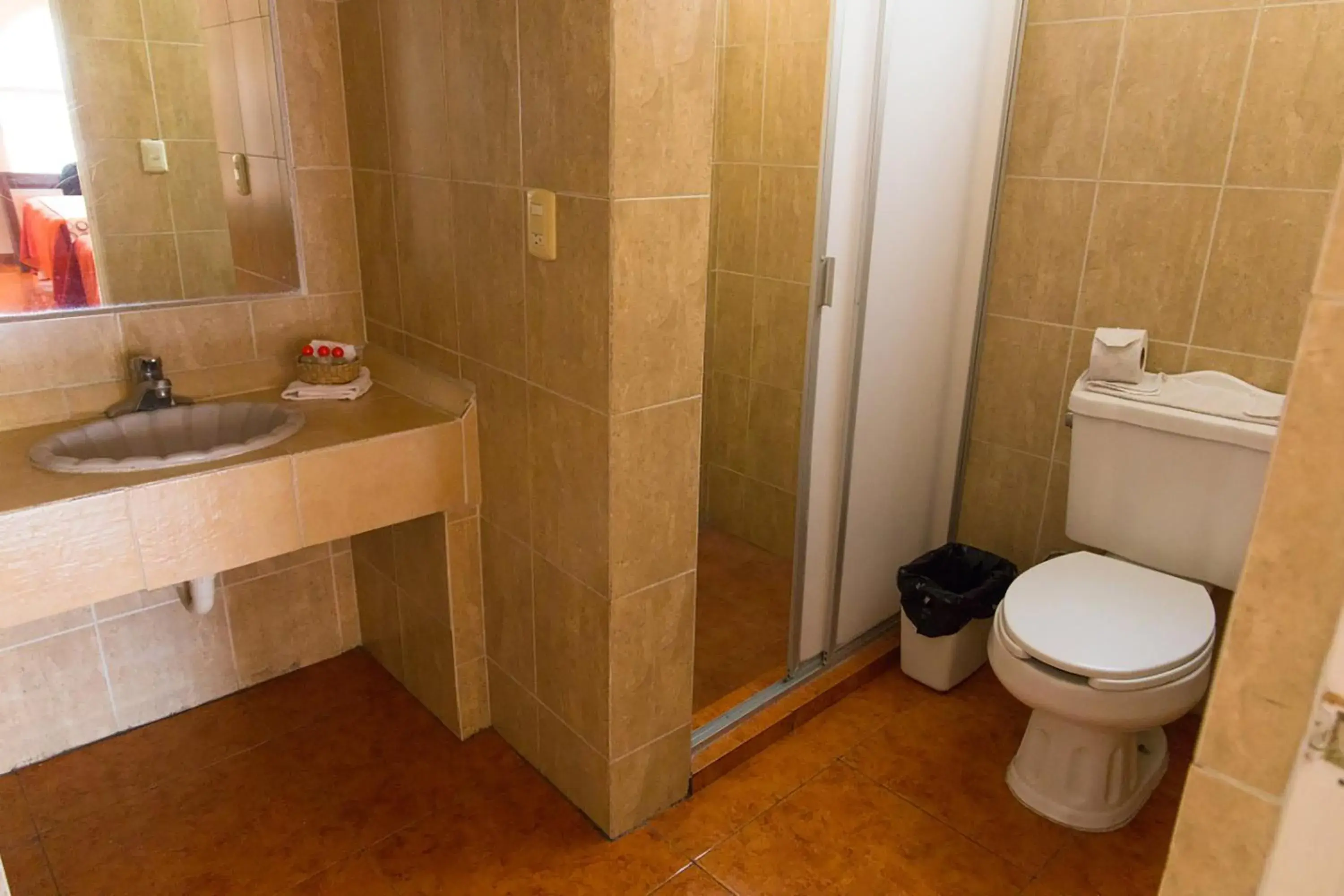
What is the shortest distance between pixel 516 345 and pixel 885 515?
1135 mm

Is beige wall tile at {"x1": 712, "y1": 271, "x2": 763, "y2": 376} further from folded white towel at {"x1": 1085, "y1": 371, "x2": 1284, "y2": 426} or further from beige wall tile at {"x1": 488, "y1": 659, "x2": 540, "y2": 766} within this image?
beige wall tile at {"x1": 488, "y1": 659, "x2": 540, "y2": 766}

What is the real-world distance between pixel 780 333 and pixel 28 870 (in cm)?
220

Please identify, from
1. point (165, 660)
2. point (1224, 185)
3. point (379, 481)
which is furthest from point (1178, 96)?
point (165, 660)

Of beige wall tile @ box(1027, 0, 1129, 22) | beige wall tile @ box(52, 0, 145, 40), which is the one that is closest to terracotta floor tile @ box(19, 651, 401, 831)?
beige wall tile @ box(52, 0, 145, 40)

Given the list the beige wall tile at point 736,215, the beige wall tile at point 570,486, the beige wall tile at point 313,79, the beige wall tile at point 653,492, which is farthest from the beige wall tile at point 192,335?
the beige wall tile at point 736,215

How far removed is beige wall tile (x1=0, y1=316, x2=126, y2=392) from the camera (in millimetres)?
1764

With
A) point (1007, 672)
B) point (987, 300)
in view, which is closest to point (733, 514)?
point (987, 300)

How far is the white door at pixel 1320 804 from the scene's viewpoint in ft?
1.73

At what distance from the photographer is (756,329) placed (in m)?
2.81

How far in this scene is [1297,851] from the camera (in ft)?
1.81

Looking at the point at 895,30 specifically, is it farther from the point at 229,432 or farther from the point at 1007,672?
the point at 229,432

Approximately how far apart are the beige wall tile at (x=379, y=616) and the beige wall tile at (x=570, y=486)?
27.0 inches

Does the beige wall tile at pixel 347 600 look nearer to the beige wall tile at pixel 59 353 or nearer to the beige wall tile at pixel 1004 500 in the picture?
the beige wall tile at pixel 59 353

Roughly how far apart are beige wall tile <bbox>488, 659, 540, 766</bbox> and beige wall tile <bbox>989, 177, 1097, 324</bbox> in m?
1.54
